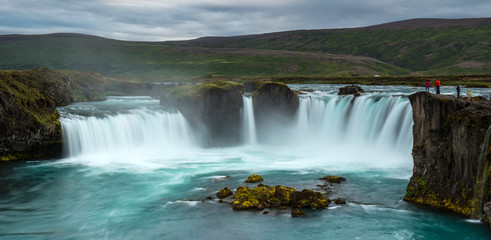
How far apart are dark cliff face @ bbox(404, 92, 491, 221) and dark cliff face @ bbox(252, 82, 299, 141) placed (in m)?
26.9

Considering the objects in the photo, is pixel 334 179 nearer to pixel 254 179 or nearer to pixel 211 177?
pixel 254 179

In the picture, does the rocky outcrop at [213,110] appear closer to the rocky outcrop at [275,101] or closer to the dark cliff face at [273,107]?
the rocky outcrop at [275,101]

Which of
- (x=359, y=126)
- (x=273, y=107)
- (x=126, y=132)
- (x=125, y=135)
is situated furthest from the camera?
(x=273, y=107)

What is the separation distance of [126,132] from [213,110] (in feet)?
34.8

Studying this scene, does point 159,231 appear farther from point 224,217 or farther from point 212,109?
point 212,109

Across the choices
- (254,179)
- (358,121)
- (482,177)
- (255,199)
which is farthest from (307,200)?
(358,121)

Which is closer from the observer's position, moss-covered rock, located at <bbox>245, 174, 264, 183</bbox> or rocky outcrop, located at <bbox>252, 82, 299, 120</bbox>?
moss-covered rock, located at <bbox>245, 174, 264, 183</bbox>

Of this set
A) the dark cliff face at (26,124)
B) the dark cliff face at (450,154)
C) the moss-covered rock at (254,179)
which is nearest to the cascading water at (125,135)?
the dark cliff face at (26,124)

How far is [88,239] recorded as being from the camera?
19719 mm

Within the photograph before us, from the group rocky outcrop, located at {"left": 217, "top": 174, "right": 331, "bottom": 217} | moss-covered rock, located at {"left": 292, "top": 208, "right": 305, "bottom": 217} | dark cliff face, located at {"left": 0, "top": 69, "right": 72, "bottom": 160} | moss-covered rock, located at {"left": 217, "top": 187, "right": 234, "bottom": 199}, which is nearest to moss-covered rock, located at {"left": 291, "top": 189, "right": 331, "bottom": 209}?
rocky outcrop, located at {"left": 217, "top": 174, "right": 331, "bottom": 217}

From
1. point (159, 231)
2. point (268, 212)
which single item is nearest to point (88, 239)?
point (159, 231)

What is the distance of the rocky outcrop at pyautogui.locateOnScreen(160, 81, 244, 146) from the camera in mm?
47812

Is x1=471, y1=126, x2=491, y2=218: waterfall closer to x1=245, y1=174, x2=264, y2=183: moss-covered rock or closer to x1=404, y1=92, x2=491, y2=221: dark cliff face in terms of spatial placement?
x1=404, y1=92, x2=491, y2=221: dark cliff face

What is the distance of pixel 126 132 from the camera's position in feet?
141
